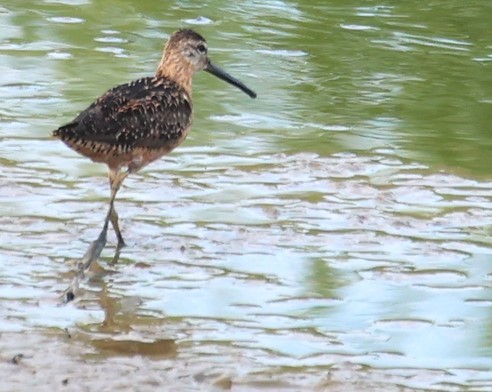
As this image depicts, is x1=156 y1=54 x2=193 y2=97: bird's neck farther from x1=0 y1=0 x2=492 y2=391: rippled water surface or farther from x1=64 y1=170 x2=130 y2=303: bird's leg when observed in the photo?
x1=64 y1=170 x2=130 y2=303: bird's leg

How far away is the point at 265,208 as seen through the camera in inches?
329

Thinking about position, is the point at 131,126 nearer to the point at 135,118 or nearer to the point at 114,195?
the point at 135,118

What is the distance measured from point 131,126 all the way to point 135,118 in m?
0.08

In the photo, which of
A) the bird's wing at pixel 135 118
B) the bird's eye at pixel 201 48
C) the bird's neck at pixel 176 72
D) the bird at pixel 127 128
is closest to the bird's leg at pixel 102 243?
the bird at pixel 127 128

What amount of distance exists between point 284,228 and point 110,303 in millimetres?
1399

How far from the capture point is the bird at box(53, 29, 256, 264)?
7809 millimetres

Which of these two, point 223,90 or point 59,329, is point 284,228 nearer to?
point 59,329

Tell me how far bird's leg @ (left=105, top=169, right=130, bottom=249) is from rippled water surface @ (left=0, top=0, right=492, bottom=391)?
13 centimetres

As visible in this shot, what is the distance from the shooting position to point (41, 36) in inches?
464

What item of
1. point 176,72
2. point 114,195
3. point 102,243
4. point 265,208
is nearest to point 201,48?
point 176,72

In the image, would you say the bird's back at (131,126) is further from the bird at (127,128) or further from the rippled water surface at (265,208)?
the rippled water surface at (265,208)

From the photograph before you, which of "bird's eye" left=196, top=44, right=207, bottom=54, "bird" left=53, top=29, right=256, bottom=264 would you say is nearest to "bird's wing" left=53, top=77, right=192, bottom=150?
→ "bird" left=53, top=29, right=256, bottom=264

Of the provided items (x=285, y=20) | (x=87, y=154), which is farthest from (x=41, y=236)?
(x=285, y=20)

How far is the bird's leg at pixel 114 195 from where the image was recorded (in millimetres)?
7840
